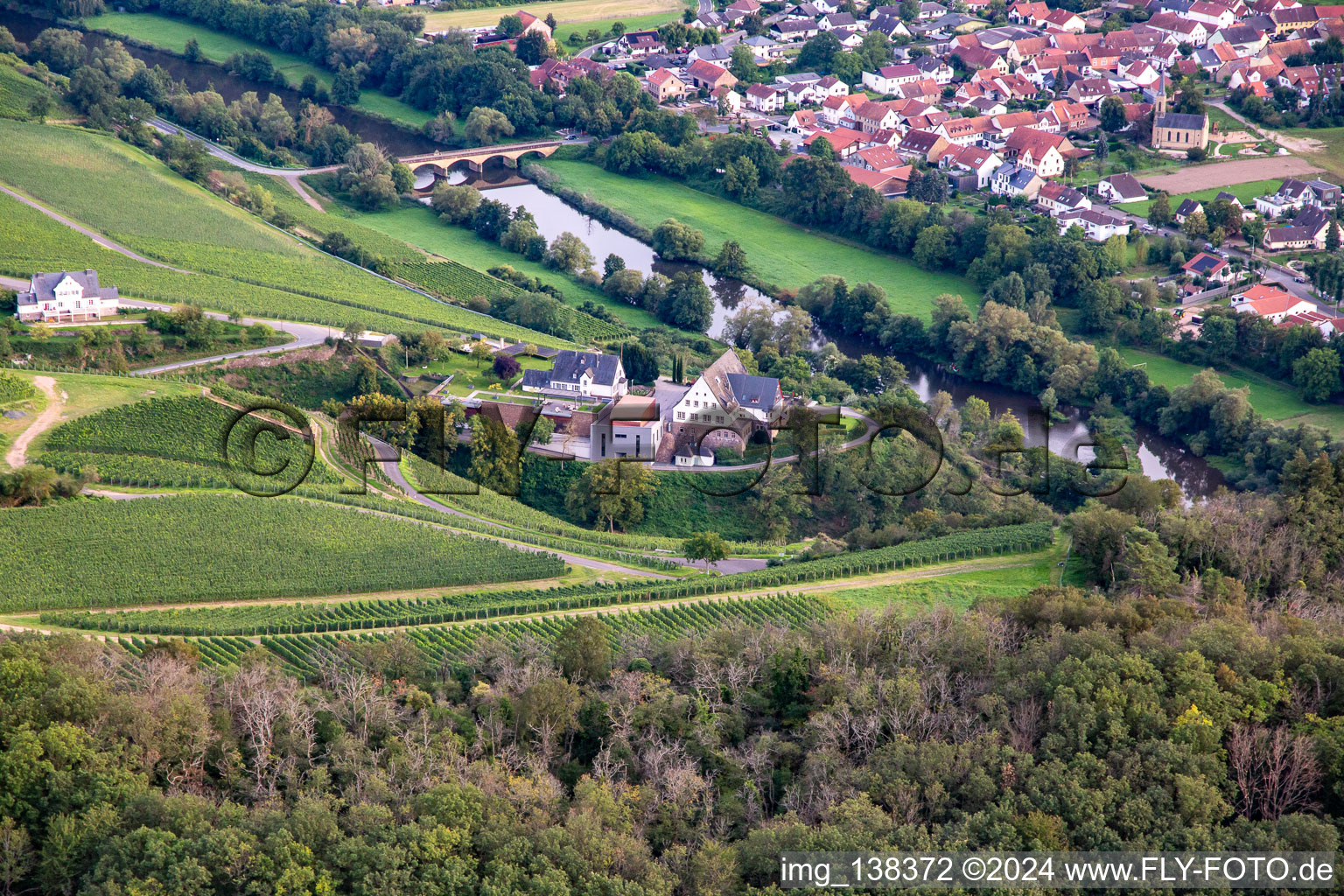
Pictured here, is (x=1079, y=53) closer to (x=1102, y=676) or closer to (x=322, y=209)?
(x=322, y=209)

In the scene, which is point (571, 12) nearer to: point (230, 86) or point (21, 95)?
point (230, 86)

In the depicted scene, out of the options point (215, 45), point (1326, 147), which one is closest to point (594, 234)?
point (215, 45)

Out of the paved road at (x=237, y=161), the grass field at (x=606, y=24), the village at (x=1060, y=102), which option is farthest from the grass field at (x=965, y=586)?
the grass field at (x=606, y=24)

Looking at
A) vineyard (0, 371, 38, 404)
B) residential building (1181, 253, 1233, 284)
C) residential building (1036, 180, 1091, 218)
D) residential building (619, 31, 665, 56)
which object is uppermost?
residential building (619, 31, 665, 56)

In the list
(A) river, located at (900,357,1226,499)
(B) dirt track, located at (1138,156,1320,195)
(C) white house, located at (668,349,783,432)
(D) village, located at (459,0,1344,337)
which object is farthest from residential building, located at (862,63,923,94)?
(C) white house, located at (668,349,783,432)

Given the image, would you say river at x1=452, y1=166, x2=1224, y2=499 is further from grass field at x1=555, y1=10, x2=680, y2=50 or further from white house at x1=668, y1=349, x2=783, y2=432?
grass field at x1=555, y1=10, x2=680, y2=50

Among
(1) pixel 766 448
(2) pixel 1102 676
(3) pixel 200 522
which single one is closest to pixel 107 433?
(3) pixel 200 522
